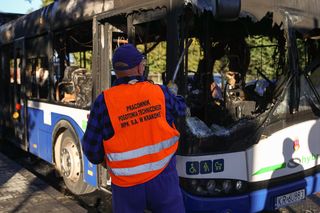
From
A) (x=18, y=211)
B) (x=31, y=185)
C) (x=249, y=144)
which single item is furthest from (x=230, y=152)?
(x=31, y=185)

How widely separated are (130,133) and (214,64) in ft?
10.7

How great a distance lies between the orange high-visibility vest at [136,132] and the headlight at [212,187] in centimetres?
109

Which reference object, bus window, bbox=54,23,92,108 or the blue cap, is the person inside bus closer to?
the blue cap

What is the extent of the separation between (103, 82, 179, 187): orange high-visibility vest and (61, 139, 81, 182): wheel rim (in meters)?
3.21

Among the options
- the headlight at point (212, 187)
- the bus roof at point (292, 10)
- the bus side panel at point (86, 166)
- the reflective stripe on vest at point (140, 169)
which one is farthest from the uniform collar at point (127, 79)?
the bus side panel at point (86, 166)

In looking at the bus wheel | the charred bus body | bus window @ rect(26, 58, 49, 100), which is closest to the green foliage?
the charred bus body

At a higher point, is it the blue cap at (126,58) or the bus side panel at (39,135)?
the blue cap at (126,58)

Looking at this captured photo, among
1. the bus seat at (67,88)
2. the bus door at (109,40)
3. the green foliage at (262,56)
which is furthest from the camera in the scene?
the bus seat at (67,88)

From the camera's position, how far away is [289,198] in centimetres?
438

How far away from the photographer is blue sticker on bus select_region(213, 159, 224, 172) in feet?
12.9

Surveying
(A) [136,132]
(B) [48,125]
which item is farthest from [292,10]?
(B) [48,125]

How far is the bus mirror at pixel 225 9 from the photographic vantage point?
10.8 feet

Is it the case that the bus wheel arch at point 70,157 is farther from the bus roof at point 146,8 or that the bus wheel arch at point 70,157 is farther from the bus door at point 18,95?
the bus door at point 18,95

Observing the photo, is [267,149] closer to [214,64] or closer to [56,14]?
[214,64]
